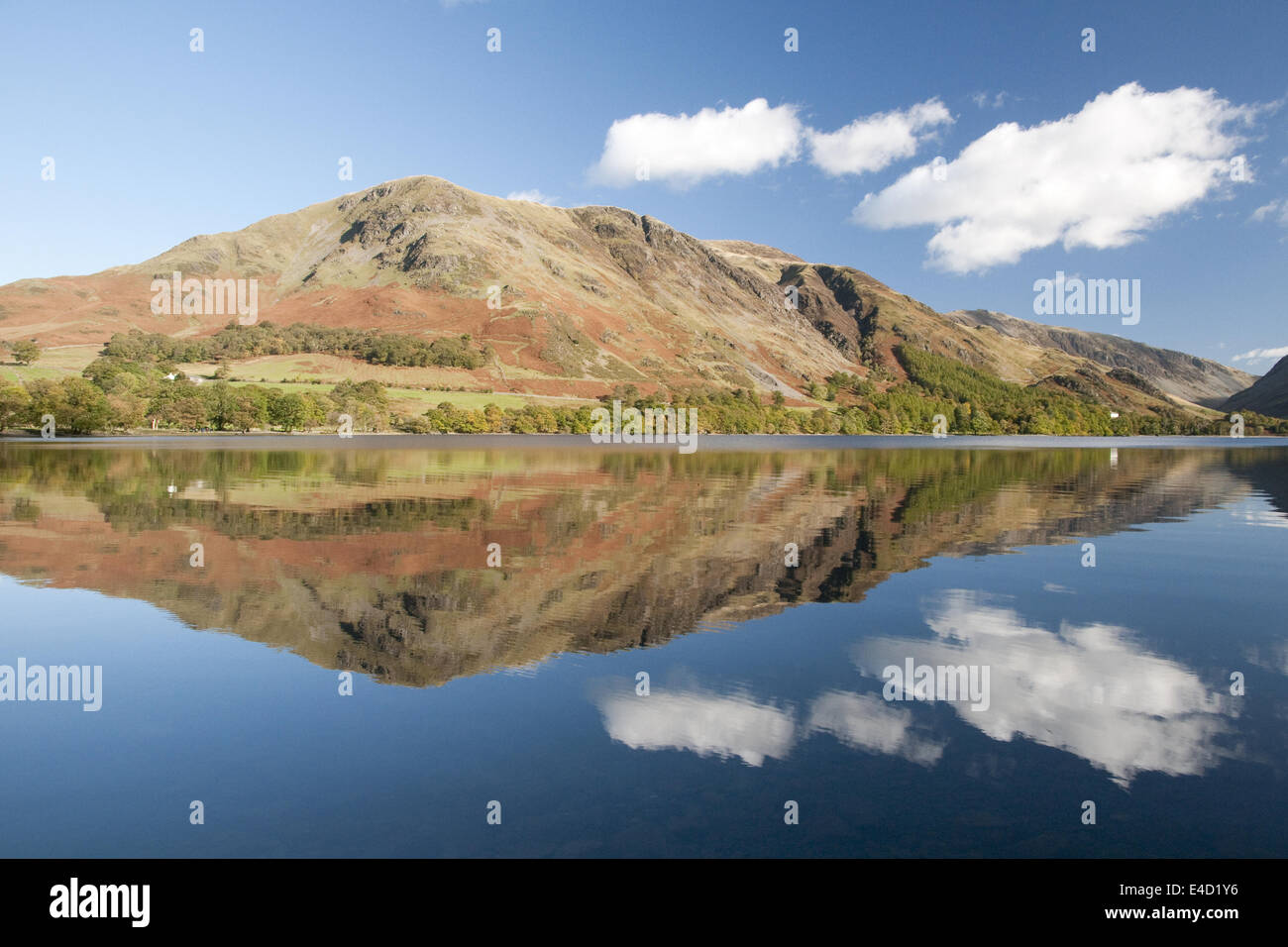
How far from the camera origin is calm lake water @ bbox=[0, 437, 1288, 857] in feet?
32.1

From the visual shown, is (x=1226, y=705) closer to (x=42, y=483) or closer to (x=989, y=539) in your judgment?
(x=989, y=539)

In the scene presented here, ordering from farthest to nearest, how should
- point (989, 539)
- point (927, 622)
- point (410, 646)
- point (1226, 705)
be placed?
point (989, 539), point (927, 622), point (410, 646), point (1226, 705)

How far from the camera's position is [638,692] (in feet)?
47.4

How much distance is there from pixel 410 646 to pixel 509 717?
4.77 metres

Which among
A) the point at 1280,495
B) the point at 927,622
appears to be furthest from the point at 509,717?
the point at 1280,495

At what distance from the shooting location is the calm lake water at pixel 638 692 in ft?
32.1

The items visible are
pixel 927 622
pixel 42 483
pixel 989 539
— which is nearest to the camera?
pixel 927 622

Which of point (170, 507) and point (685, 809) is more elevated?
point (170, 507)

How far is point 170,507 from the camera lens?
40.2m

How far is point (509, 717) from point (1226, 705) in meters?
13.0
